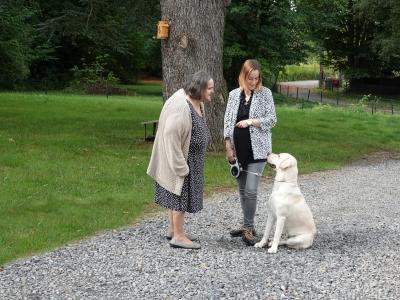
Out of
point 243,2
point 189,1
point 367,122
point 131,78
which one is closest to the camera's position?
point 189,1

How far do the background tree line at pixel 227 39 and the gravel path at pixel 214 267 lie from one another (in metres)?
9.47

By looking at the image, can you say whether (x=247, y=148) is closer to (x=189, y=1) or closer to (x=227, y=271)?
(x=227, y=271)

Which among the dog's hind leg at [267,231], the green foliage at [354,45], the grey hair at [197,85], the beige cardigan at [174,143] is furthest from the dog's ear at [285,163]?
the green foliage at [354,45]

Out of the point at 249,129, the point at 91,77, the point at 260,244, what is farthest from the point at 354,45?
the point at 260,244

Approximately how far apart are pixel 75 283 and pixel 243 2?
111 ft

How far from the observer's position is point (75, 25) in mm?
15516

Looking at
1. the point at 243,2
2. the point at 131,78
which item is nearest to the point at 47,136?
the point at 243,2

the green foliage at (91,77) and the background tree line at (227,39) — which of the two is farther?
the green foliage at (91,77)

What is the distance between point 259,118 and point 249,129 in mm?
162

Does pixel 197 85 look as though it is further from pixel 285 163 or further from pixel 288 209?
pixel 288 209

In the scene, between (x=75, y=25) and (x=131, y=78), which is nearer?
(x=75, y=25)

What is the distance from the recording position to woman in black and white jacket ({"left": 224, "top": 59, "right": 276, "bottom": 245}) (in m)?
6.91

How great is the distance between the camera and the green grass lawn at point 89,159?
308 inches

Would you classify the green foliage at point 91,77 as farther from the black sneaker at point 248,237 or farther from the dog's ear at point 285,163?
the dog's ear at point 285,163
